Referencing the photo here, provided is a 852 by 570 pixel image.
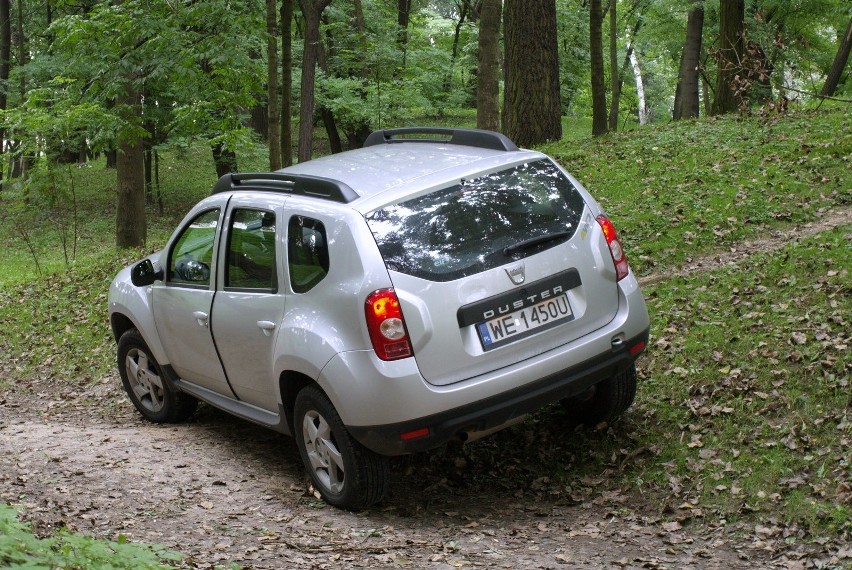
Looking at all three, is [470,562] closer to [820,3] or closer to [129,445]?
[129,445]

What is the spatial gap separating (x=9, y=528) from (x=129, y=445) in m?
2.98

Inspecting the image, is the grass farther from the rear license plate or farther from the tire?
the rear license plate

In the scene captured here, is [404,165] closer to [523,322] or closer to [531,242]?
[531,242]

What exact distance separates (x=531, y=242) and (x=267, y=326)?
171 centimetres

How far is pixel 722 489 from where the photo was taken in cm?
524

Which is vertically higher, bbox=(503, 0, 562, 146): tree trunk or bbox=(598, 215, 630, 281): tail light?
bbox=(503, 0, 562, 146): tree trunk

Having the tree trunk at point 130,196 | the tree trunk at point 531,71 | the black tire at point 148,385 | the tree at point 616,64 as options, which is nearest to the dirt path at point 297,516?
the black tire at point 148,385

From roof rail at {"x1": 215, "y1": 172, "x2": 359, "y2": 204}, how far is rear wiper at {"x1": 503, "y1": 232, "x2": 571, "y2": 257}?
923 millimetres

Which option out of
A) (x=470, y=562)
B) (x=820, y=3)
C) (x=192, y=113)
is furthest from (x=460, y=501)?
(x=820, y=3)

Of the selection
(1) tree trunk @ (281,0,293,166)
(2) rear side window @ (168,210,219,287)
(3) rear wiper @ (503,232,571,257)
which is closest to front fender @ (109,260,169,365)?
(2) rear side window @ (168,210,219,287)

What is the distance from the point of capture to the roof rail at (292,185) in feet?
17.2

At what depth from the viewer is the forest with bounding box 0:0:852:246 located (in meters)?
13.3

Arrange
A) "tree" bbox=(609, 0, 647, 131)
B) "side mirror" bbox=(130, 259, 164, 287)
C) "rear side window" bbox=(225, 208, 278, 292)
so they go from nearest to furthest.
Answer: "rear side window" bbox=(225, 208, 278, 292), "side mirror" bbox=(130, 259, 164, 287), "tree" bbox=(609, 0, 647, 131)

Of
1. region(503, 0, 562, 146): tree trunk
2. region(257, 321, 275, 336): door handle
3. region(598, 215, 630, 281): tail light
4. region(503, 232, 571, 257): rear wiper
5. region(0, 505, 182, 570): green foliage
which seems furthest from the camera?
region(503, 0, 562, 146): tree trunk
